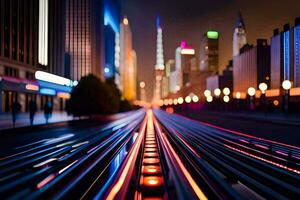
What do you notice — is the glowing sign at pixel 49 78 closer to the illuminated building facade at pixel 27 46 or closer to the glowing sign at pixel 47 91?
the illuminated building facade at pixel 27 46

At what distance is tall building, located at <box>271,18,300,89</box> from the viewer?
357ft

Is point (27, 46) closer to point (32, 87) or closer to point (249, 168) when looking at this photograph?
point (32, 87)

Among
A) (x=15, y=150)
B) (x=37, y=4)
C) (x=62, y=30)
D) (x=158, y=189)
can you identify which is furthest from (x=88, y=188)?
(x=62, y=30)

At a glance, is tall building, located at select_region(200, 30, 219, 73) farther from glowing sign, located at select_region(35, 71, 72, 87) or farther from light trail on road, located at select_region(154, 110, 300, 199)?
light trail on road, located at select_region(154, 110, 300, 199)

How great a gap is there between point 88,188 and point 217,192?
294 cm

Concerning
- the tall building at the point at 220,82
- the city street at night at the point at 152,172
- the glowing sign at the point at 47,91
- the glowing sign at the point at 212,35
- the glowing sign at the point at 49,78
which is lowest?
the city street at night at the point at 152,172

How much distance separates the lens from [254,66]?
141 meters

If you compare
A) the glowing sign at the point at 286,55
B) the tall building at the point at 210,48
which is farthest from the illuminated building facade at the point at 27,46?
the glowing sign at the point at 286,55

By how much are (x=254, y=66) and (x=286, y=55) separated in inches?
969

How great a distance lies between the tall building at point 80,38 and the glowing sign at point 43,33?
49.3 metres

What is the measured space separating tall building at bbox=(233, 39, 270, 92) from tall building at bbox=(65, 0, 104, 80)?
59.6 m

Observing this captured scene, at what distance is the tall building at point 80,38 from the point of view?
134 meters

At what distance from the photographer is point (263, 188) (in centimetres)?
848

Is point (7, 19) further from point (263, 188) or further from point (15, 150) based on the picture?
point (263, 188)
